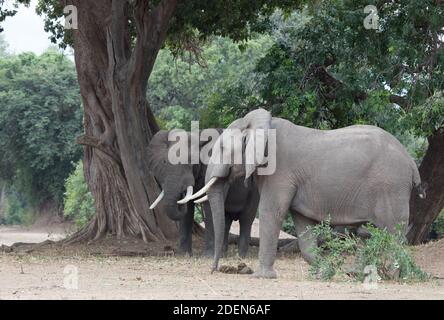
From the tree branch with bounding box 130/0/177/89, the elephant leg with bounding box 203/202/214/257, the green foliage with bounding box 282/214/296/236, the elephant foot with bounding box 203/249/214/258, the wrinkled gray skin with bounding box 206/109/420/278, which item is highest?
the tree branch with bounding box 130/0/177/89

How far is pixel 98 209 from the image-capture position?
22.0 meters

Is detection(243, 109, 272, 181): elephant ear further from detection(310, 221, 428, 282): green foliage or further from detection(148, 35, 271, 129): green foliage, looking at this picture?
detection(148, 35, 271, 129): green foliage

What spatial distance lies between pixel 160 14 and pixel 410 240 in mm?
7057

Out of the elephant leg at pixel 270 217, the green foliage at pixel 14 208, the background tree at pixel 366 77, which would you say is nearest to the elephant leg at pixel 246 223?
the background tree at pixel 366 77

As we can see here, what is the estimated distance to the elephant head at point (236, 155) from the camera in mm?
12984

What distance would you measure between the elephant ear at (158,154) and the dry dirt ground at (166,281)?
159cm

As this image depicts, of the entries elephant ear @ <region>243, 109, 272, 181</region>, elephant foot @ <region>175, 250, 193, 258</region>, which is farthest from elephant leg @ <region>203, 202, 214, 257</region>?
elephant ear @ <region>243, 109, 272, 181</region>

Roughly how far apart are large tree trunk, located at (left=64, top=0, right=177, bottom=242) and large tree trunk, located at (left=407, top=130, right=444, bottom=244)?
5.03 metres

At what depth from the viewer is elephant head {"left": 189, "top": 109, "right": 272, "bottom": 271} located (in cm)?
1298

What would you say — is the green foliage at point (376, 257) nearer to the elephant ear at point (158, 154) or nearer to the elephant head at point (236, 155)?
the elephant head at point (236, 155)

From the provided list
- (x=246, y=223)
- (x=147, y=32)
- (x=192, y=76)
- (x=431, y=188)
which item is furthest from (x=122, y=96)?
(x=192, y=76)

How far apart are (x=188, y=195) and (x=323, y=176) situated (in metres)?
4.96
